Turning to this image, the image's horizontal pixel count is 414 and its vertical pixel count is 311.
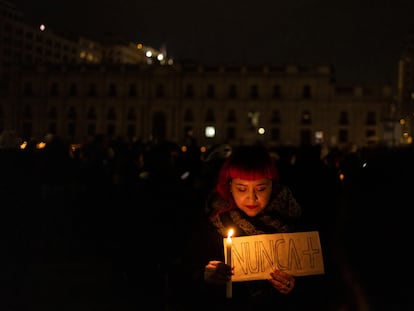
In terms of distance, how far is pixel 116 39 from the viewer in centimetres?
14512

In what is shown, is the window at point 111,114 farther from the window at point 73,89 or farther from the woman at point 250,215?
the woman at point 250,215

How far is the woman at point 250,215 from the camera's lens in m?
3.05

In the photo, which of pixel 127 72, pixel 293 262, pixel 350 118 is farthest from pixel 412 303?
pixel 127 72

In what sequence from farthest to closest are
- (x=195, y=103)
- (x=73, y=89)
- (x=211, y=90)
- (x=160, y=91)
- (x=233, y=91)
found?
1. (x=73, y=89)
2. (x=160, y=91)
3. (x=211, y=90)
4. (x=233, y=91)
5. (x=195, y=103)

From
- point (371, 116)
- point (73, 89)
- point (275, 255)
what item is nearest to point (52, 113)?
point (73, 89)

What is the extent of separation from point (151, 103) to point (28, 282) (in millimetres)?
68680

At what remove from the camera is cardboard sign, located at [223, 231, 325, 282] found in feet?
9.81

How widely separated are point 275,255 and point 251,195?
0.35 meters

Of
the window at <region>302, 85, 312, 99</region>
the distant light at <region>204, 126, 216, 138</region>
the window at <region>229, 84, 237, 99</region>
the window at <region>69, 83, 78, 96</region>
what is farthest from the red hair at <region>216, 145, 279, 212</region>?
the window at <region>69, 83, 78, 96</region>

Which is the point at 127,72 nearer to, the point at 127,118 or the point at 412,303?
the point at 127,118

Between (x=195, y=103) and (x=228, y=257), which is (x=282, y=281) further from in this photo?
(x=195, y=103)

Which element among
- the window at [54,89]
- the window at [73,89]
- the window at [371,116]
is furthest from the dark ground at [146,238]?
the window at [54,89]

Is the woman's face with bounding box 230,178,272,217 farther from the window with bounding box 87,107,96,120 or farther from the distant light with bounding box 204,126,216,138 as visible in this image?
the window with bounding box 87,107,96,120

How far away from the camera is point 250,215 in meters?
3.13
